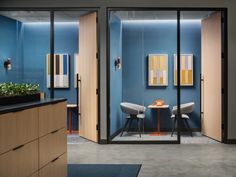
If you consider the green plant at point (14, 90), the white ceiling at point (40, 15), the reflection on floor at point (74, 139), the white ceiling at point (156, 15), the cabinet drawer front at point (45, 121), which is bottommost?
the reflection on floor at point (74, 139)

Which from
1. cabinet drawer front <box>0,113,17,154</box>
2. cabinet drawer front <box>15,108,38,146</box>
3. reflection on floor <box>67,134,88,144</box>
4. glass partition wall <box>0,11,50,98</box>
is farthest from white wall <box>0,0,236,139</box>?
cabinet drawer front <box>0,113,17,154</box>

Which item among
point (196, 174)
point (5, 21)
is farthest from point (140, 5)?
point (196, 174)

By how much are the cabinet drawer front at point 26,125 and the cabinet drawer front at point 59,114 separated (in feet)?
1.77

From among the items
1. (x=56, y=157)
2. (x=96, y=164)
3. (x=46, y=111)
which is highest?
(x=46, y=111)

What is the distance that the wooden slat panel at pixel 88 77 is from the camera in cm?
792

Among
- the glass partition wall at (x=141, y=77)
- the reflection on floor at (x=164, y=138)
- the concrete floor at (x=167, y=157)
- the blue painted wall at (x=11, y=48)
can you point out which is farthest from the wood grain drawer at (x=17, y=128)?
the blue painted wall at (x=11, y=48)

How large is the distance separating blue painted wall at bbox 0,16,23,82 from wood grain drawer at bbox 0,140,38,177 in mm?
5428

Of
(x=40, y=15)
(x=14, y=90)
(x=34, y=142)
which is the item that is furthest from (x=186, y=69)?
(x=34, y=142)

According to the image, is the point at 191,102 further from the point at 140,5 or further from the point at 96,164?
the point at 96,164

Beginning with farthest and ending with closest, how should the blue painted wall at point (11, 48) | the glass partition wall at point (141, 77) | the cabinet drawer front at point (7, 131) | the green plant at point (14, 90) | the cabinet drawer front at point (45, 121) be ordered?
the blue painted wall at point (11, 48)
the glass partition wall at point (141, 77)
the cabinet drawer front at point (45, 121)
the green plant at point (14, 90)
the cabinet drawer front at point (7, 131)

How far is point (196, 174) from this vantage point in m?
5.13

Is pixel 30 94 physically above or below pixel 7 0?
below

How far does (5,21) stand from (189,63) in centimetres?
415

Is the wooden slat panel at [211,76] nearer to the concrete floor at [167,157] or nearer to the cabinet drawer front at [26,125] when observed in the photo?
the concrete floor at [167,157]
